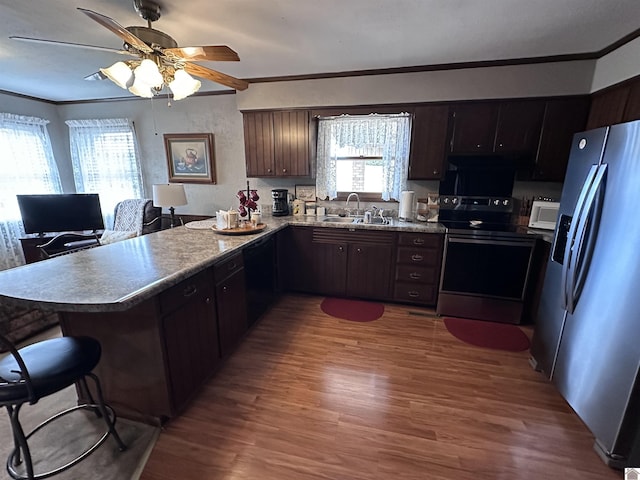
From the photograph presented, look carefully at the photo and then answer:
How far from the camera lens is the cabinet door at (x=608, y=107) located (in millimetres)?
2248

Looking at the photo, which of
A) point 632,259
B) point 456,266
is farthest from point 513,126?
Result: point 632,259

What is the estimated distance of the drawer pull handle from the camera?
1.67 m

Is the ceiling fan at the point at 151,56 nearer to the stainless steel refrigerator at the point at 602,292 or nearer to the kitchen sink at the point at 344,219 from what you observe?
the kitchen sink at the point at 344,219

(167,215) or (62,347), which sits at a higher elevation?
(167,215)

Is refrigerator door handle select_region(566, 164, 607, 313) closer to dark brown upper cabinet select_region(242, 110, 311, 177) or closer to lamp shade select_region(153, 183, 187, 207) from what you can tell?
dark brown upper cabinet select_region(242, 110, 311, 177)

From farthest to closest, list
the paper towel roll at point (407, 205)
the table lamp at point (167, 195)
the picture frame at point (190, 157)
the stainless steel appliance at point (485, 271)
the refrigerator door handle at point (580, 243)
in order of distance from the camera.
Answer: the picture frame at point (190, 157)
the table lamp at point (167, 195)
the paper towel roll at point (407, 205)
the stainless steel appliance at point (485, 271)
the refrigerator door handle at point (580, 243)

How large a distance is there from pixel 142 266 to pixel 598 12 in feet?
10.8

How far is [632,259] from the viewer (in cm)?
138

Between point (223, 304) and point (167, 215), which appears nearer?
point (223, 304)

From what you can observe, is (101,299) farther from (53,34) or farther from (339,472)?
(53,34)

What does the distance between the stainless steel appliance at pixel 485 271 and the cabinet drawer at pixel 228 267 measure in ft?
6.54

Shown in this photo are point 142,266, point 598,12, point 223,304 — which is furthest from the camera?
point 223,304

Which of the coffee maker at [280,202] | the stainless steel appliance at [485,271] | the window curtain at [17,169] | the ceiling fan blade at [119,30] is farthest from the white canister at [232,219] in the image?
the window curtain at [17,169]

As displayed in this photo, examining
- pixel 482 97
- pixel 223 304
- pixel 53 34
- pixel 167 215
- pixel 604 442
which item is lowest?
pixel 604 442
